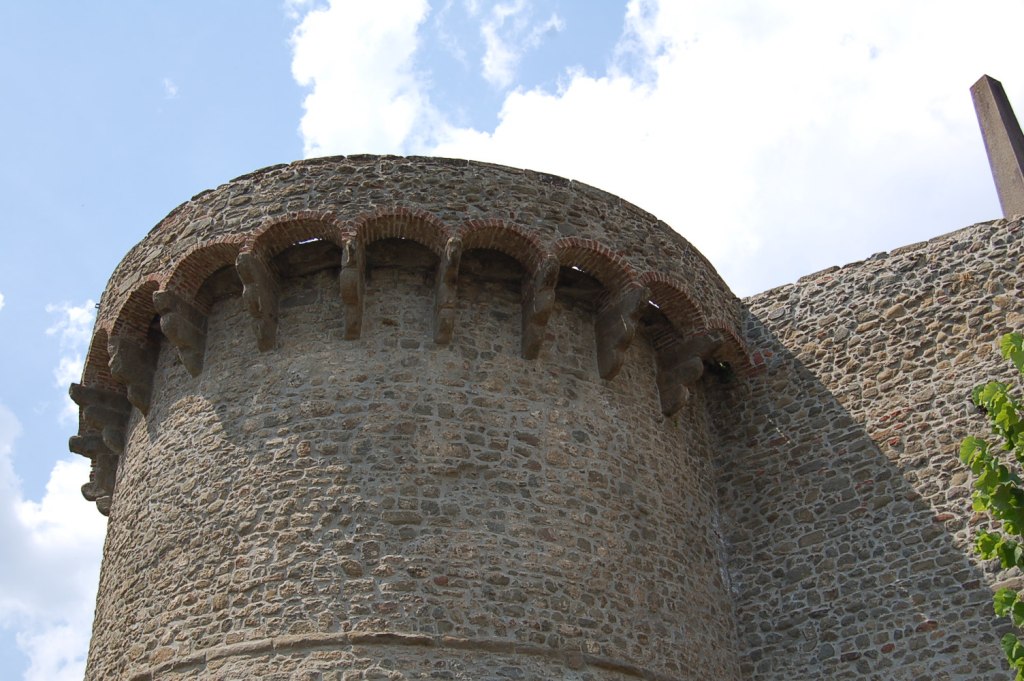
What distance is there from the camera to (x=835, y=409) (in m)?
9.70

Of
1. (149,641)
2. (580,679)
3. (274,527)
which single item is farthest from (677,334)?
(149,641)

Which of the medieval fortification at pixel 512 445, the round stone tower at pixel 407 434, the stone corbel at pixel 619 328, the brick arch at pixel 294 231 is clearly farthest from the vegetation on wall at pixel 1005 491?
the brick arch at pixel 294 231

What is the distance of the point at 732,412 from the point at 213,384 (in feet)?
16.1

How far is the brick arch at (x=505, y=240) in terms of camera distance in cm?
873

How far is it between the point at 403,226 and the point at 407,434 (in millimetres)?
1771

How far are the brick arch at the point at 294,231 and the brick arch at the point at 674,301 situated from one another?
8.90 feet

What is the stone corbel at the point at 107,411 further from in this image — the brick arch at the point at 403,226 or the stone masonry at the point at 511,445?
the brick arch at the point at 403,226

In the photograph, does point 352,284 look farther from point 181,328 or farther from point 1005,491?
point 1005,491

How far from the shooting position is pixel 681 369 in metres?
9.63

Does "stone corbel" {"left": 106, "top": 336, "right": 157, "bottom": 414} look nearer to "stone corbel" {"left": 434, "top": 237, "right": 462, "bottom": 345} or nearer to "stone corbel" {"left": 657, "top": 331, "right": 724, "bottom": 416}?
"stone corbel" {"left": 434, "top": 237, "right": 462, "bottom": 345}

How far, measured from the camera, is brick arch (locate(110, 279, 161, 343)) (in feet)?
30.2

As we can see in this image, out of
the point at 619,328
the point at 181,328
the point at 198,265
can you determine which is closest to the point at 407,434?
the point at 619,328

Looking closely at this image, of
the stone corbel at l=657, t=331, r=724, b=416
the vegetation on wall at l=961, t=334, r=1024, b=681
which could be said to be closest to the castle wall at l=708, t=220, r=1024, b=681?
the stone corbel at l=657, t=331, r=724, b=416

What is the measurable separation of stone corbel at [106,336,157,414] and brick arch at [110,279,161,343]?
62mm
